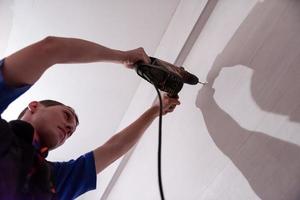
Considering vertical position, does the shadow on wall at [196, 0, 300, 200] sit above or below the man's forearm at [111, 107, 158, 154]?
above

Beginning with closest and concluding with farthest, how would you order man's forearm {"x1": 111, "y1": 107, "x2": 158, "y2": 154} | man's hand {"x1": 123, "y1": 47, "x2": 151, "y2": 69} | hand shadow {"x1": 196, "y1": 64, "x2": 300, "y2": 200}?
hand shadow {"x1": 196, "y1": 64, "x2": 300, "y2": 200}
man's hand {"x1": 123, "y1": 47, "x2": 151, "y2": 69}
man's forearm {"x1": 111, "y1": 107, "x2": 158, "y2": 154}

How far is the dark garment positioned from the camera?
2.53 ft

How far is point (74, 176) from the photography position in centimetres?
107

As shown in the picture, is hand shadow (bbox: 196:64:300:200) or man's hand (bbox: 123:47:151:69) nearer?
hand shadow (bbox: 196:64:300:200)

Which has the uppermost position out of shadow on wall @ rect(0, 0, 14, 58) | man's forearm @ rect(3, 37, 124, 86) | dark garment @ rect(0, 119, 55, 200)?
man's forearm @ rect(3, 37, 124, 86)

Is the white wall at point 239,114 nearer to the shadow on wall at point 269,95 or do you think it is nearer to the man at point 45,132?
the shadow on wall at point 269,95

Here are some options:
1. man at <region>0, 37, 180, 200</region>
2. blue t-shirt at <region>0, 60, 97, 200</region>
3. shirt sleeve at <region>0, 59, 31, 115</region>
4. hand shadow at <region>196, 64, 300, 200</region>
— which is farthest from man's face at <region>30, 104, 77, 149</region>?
hand shadow at <region>196, 64, 300, 200</region>

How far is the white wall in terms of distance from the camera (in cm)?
69

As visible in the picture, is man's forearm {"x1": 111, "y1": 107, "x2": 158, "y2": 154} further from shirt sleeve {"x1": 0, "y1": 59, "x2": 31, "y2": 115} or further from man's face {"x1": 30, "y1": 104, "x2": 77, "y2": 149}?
shirt sleeve {"x1": 0, "y1": 59, "x2": 31, "y2": 115}

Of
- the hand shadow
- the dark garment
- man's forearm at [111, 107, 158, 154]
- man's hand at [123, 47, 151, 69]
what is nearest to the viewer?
the hand shadow

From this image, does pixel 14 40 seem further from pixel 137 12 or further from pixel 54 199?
pixel 54 199

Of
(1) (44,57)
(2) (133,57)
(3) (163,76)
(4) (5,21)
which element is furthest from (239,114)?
(4) (5,21)

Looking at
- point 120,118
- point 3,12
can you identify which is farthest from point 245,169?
point 3,12

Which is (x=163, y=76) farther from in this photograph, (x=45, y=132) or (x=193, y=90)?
(x=45, y=132)
